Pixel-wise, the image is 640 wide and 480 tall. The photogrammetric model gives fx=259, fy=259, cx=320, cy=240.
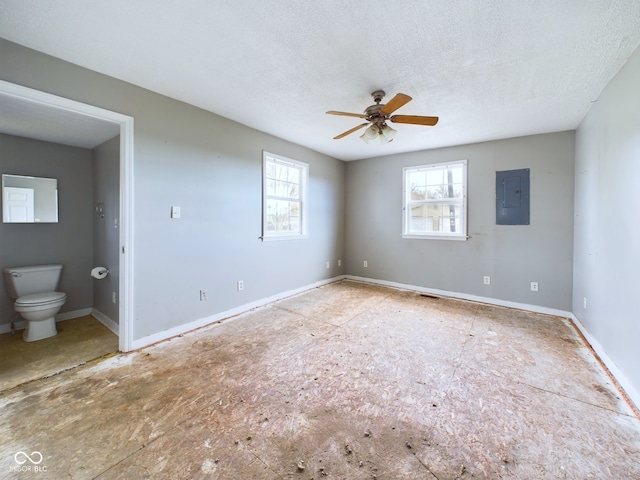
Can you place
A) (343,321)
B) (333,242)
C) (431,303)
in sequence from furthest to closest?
(333,242) < (431,303) < (343,321)

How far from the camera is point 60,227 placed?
10.4ft

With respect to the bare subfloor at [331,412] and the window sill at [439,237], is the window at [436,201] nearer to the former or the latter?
the window sill at [439,237]

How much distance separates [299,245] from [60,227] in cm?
307

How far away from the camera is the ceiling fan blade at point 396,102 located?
199cm

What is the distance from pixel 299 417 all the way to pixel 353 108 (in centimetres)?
285

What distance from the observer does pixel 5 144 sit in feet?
9.09

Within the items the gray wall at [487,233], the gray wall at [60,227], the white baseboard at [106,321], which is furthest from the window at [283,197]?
the gray wall at [60,227]

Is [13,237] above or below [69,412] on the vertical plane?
above

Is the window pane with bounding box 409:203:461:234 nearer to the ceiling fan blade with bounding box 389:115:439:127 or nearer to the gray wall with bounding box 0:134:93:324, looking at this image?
the ceiling fan blade with bounding box 389:115:439:127

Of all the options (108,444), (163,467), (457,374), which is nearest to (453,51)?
(457,374)

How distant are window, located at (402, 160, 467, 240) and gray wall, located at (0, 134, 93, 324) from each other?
471cm

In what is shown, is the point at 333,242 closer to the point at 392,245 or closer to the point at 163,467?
the point at 392,245

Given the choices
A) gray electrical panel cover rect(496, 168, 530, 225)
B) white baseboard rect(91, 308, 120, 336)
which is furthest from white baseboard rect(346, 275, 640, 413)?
white baseboard rect(91, 308, 120, 336)

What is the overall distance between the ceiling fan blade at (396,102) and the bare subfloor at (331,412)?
7.11ft
